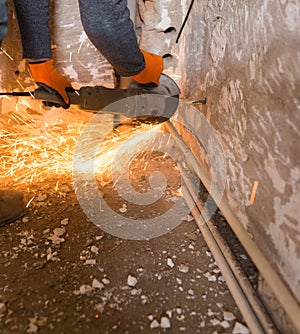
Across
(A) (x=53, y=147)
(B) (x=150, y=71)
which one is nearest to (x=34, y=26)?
(B) (x=150, y=71)

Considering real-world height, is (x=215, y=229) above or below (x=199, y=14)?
below

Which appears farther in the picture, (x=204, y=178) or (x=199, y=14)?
(x=199, y=14)

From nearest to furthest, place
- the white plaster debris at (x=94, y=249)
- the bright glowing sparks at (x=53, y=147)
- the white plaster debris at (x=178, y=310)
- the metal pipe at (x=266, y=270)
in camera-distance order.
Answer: the metal pipe at (x=266, y=270) < the white plaster debris at (x=178, y=310) < the white plaster debris at (x=94, y=249) < the bright glowing sparks at (x=53, y=147)

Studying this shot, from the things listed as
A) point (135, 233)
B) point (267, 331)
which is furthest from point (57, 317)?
point (267, 331)

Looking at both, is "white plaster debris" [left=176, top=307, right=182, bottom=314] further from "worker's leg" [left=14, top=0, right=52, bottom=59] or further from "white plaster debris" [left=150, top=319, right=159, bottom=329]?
"worker's leg" [left=14, top=0, right=52, bottom=59]

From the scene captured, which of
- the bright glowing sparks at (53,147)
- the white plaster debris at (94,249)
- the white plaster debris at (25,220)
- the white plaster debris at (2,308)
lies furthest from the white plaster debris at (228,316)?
the bright glowing sparks at (53,147)

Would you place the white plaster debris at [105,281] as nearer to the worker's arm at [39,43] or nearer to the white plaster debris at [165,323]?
the white plaster debris at [165,323]

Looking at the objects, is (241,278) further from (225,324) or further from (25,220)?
(25,220)

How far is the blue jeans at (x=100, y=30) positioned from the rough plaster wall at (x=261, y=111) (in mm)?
342

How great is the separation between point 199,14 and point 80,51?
0.69 m

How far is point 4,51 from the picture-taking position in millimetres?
1822

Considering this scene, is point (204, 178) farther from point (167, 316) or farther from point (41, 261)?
point (41, 261)

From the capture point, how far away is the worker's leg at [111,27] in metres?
1.30

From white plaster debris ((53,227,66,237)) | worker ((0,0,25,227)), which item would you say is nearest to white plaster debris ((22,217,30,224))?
worker ((0,0,25,227))
